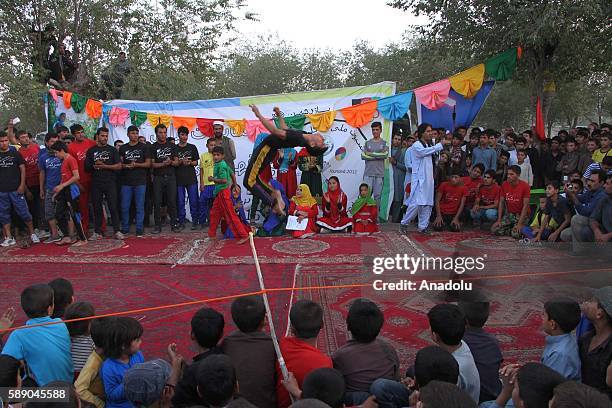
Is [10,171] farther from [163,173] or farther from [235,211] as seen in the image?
[235,211]

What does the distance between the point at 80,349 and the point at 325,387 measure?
138cm

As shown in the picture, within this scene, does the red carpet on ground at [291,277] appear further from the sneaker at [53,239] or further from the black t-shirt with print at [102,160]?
the black t-shirt with print at [102,160]

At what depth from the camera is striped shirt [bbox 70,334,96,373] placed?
263 cm

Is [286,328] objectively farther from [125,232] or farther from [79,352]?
[125,232]

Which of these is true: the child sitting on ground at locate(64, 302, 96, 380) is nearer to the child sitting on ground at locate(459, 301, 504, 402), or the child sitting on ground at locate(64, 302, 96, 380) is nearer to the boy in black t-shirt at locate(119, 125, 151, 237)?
the child sitting on ground at locate(459, 301, 504, 402)

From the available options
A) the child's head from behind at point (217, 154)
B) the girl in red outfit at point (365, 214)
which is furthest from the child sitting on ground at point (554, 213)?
the child's head from behind at point (217, 154)

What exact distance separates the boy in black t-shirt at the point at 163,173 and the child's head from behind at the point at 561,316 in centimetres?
646

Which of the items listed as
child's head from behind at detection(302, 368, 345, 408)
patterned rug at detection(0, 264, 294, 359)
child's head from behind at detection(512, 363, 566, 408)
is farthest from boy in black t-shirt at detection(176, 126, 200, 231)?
child's head from behind at detection(512, 363, 566, 408)

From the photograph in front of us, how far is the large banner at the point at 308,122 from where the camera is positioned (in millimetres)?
8977

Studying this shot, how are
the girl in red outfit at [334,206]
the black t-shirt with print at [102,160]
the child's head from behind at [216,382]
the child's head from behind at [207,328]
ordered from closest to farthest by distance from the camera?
the child's head from behind at [216,382] < the child's head from behind at [207,328] < the black t-shirt with print at [102,160] < the girl in red outfit at [334,206]

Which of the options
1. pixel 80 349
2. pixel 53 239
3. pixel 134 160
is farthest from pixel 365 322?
pixel 53 239

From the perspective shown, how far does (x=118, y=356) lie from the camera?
2.41 m

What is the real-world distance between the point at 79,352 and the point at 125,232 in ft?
17.8

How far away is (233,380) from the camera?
2.04 meters
